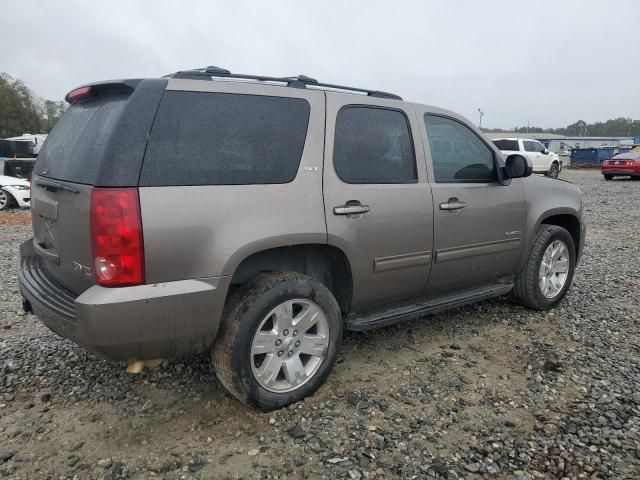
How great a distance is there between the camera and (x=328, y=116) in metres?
3.01

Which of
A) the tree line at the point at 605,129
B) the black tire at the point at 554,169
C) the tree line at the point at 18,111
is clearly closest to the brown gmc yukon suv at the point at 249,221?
the black tire at the point at 554,169

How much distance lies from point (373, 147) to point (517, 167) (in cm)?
133

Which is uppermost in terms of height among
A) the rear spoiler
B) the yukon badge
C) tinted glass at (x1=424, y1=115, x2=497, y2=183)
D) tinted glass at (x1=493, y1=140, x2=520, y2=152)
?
tinted glass at (x1=493, y1=140, x2=520, y2=152)

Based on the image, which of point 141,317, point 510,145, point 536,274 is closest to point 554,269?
point 536,274

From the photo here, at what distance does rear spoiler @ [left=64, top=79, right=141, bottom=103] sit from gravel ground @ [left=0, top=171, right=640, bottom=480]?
1.75 meters

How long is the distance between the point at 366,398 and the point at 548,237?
7.78ft

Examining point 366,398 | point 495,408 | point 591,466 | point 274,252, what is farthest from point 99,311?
point 591,466

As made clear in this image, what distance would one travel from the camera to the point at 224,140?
260cm

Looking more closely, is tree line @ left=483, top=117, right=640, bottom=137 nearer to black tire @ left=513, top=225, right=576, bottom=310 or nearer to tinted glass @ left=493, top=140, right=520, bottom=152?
tinted glass @ left=493, top=140, right=520, bottom=152

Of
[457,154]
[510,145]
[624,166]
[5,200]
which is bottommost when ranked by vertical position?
[5,200]

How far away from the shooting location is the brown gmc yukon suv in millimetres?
2320

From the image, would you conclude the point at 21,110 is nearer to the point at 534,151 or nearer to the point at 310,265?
the point at 534,151

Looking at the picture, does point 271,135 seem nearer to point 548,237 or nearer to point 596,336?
point 548,237

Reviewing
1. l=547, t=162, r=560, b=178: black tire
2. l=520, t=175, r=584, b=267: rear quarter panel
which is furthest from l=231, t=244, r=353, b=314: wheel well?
l=547, t=162, r=560, b=178: black tire
